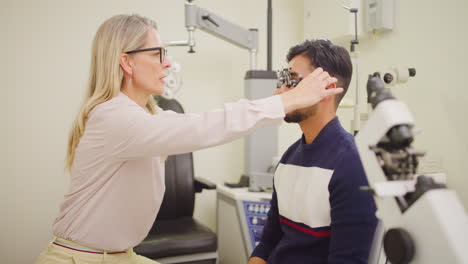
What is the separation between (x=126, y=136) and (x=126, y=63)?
0.35m

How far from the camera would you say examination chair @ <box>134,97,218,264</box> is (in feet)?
6.30

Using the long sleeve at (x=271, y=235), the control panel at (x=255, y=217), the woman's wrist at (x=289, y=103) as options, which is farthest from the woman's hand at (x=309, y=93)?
the control panel at (x=255, y=217)

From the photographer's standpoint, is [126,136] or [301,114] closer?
[126,136]

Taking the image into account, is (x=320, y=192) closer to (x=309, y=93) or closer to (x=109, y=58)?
(x=309, y=93)

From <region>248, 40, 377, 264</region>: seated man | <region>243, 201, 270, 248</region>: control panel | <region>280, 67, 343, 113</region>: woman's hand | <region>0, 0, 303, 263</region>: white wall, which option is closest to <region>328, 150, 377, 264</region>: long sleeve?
<region>248, 40, 377, 264</region>: seated man

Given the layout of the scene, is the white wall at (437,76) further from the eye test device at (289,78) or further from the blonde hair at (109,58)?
the blonde hair at (109,58)

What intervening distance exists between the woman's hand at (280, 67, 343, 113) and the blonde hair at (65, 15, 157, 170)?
588 millimetres

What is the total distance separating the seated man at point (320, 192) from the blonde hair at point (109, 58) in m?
0.56

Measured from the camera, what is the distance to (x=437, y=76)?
1.98m

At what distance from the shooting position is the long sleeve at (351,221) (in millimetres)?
1040

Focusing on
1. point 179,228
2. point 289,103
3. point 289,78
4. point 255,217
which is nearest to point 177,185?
point 179,228

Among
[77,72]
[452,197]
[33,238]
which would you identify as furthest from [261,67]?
[452,197]

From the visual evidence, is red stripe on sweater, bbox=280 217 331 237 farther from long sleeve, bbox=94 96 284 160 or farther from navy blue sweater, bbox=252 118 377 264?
long sleeve, bbox=94 96 284 160

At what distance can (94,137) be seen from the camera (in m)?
1.25
